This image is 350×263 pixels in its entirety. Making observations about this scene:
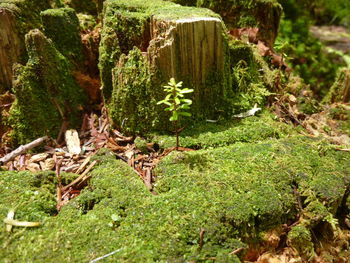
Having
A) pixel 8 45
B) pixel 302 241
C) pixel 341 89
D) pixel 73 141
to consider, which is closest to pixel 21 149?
pixel 73 141

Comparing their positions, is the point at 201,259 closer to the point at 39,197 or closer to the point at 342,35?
the point at 39,197

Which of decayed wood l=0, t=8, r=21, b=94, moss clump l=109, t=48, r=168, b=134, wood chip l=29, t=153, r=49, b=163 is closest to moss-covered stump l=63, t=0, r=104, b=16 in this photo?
decayed wood l=0, t=8, r=21, b=94

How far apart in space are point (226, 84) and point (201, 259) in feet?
7.08

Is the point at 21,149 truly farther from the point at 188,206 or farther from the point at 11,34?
the point at 188,206

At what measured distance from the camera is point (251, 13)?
4.59 metres

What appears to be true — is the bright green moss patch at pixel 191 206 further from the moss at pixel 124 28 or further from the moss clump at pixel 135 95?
the moss at pixel 124 28

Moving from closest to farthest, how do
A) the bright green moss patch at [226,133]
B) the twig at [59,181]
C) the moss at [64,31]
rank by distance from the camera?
the twig at [59,181]
the bright green moss patch at [226,133]
the moss at [64,31]

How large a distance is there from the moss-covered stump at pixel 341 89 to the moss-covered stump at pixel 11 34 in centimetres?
475

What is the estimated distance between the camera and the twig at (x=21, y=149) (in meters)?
3.01

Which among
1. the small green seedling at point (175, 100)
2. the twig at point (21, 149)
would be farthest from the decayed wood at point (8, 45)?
the small green seedling at point (175, 100)

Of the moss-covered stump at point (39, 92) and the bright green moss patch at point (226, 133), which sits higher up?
the moss-covered stump at point (39, 92)

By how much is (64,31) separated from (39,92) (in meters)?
0.92

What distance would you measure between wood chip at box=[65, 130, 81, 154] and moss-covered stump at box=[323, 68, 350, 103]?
406cm

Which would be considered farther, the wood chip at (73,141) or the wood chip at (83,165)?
the wood chip at (73,141)
